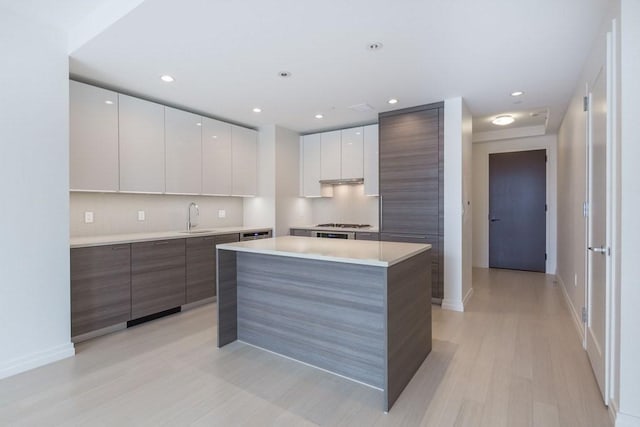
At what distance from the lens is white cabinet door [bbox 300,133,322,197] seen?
5.11 metres

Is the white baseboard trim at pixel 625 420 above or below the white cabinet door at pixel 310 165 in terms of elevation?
below

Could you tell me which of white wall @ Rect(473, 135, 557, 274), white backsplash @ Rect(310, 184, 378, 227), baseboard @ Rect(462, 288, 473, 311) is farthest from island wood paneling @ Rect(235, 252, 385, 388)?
white wall @ Rect(473, 135, 557, 274)

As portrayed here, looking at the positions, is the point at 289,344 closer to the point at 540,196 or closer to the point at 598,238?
the point at 598,238

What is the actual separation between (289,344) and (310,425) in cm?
80

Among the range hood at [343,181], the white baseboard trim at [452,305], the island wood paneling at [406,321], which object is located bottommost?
the white baseboard trim at [452,305]

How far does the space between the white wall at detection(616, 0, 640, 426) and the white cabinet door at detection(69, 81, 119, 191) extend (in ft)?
12.9

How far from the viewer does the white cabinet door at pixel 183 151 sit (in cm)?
377

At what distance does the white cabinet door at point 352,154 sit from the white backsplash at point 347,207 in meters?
0.46

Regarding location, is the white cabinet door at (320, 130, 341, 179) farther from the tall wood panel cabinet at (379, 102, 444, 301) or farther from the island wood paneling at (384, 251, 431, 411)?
the island wood paneling at (384, 251, 431, 411)

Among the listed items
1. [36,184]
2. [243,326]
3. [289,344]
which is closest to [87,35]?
[36,184]

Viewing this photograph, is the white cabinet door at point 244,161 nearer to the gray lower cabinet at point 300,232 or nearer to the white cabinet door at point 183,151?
the white cabinet door at point 183,151

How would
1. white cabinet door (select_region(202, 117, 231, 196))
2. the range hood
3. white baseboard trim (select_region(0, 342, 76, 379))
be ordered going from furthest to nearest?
Result: the range hood, white cabinet door (select_region(202, 117, 231, 196)), white baseboard trim (select_region(0, 342, 76, 379))

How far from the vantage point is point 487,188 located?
19.6 ft

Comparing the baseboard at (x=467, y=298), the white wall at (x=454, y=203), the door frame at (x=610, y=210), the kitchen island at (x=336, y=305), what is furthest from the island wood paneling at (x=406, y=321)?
the baseboard at (x=467, y=298)
